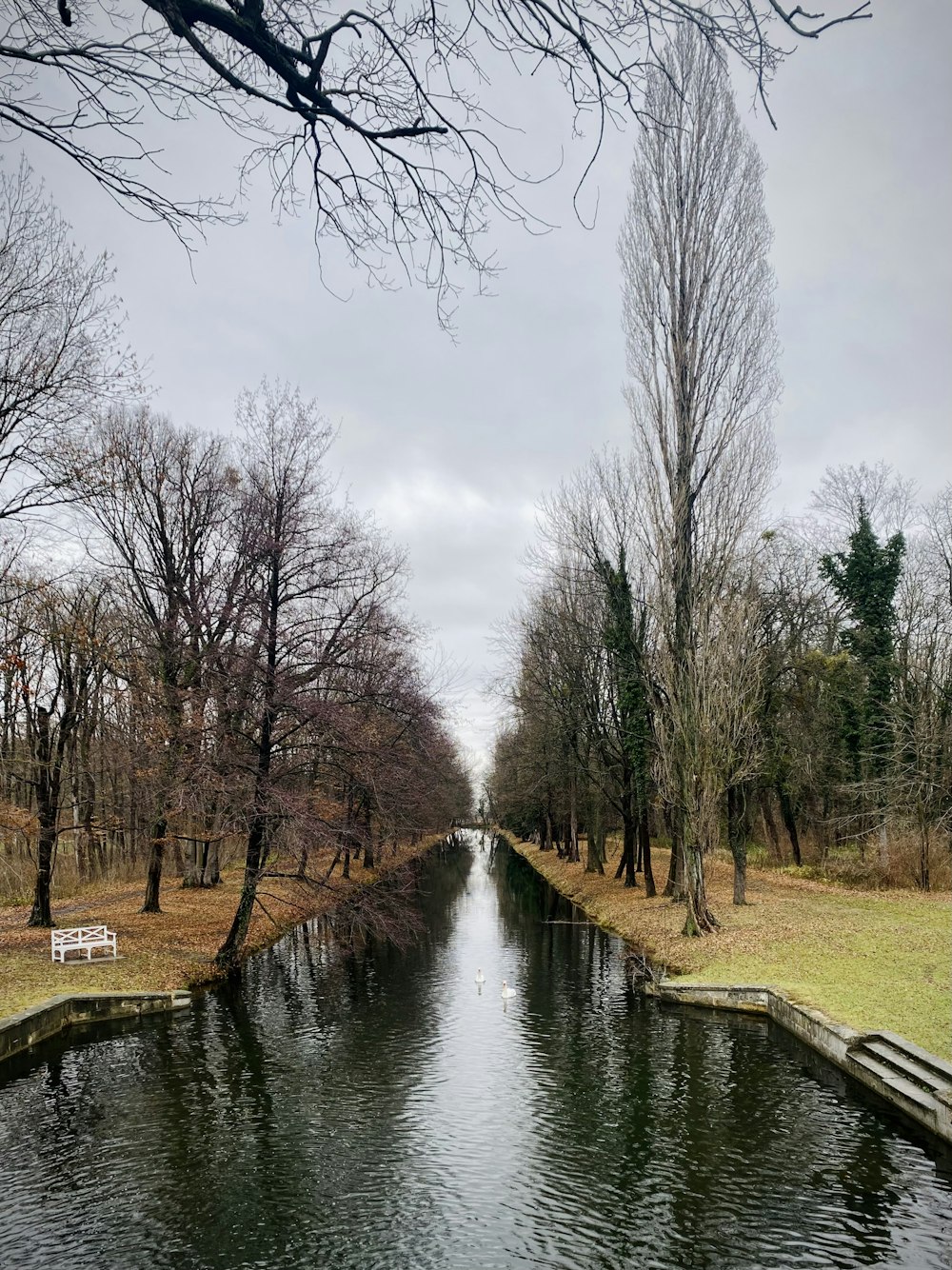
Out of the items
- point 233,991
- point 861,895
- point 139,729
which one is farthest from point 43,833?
point 861,895

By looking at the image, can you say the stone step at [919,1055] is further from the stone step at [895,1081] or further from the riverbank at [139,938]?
the riverbank at [139,938]

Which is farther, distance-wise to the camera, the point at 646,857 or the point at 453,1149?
the point at 646,857

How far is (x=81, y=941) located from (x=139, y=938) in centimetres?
237

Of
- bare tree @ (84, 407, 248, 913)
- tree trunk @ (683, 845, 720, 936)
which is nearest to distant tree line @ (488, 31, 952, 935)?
tree trunk @ (683, 845, 720, 936)

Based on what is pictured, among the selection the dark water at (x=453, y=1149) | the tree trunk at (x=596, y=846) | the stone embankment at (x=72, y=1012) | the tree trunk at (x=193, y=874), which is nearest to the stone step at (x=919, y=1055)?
the dark water at (x=453, y=1149)

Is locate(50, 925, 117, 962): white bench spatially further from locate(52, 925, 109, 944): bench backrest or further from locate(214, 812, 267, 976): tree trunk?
locate(214, 812, 267, 976): tree trunk

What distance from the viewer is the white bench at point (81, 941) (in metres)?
17.0

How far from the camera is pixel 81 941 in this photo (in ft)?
56.6

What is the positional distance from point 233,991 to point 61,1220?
31.0ft

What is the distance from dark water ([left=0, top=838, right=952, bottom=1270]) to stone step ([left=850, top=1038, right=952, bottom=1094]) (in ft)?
2.02

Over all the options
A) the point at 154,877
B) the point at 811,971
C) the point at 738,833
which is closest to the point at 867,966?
the point at 811,971

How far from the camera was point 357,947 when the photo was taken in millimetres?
22938

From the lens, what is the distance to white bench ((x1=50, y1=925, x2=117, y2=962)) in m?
17.0

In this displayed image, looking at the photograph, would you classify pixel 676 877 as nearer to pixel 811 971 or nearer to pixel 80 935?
pixel 811 971
